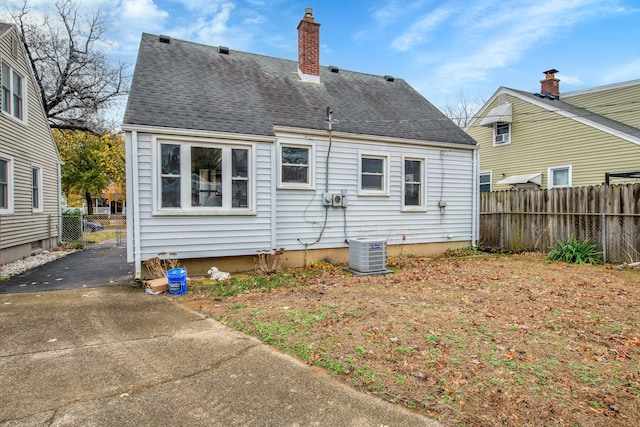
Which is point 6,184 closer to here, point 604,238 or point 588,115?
point 604,238

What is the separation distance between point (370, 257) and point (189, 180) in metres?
4.40

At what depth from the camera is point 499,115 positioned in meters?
17.1

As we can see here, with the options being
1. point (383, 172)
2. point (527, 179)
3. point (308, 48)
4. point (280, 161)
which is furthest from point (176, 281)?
point (527, 179)

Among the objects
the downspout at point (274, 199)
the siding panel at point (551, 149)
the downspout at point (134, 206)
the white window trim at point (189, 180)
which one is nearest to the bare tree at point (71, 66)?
the downspout at point (134, 206)

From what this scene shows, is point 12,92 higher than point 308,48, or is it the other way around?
point 308,48

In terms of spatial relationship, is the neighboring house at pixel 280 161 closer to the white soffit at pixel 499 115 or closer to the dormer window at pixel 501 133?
the white soffit at pixel 499 115

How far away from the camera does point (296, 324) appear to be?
4.70 metres

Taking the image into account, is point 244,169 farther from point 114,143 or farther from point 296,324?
point 114,143

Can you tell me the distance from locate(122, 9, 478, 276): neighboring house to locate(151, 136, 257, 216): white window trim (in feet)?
0.07

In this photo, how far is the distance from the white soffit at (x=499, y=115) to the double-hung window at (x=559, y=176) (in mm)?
3182

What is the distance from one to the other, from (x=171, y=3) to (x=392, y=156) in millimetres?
9343

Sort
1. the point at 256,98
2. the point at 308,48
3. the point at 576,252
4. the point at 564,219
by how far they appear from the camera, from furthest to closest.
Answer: the point at 308,48
the point at 564,219
the point at 576,252
the point at 256,98

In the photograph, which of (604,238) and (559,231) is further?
(559,231)

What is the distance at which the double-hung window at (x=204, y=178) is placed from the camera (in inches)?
291
